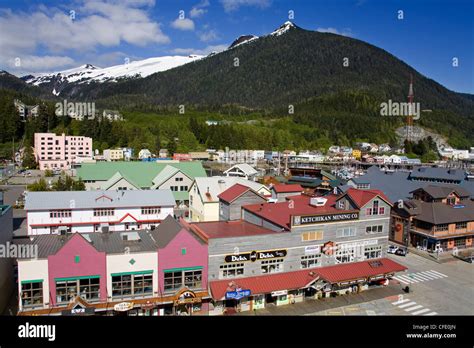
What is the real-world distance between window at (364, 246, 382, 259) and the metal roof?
43.9 feet

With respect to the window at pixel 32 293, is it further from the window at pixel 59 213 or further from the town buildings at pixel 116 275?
the window at pixel 59 213

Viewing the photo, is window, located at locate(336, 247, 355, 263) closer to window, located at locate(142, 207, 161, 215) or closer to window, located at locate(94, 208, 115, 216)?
window, located at locate(142, 207, 161, 215)

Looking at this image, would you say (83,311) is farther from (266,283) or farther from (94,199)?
(94,199)

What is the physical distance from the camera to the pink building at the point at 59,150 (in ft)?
223

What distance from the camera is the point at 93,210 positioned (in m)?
25.6

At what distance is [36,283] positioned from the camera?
46.8 ft

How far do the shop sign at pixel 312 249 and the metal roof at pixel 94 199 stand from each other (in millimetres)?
11669

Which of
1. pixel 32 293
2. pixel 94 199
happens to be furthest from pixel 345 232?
pixel 94 199

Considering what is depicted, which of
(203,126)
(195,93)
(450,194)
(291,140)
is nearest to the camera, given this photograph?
(450,194)

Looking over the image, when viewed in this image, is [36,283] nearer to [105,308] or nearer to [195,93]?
[105,308]
